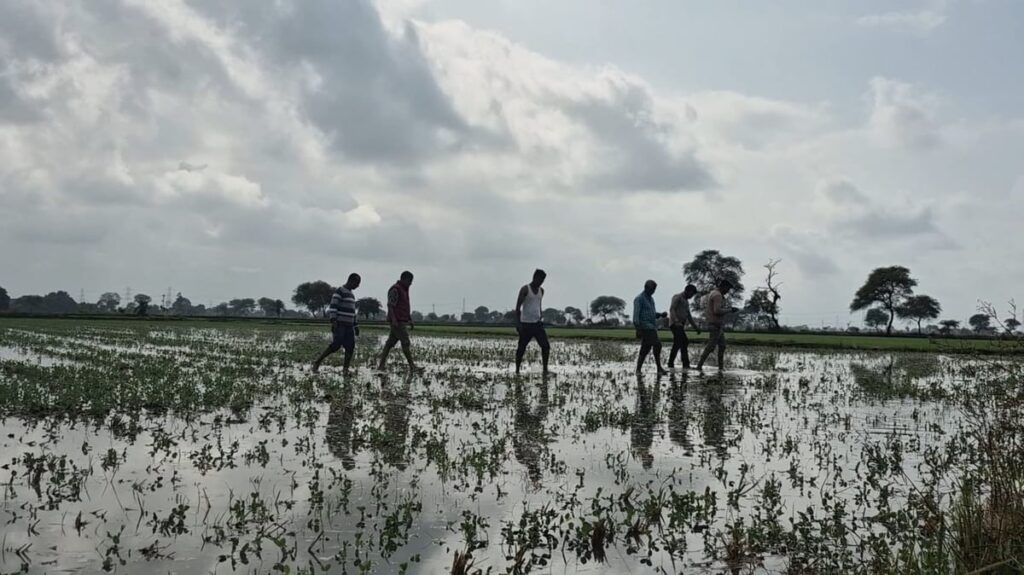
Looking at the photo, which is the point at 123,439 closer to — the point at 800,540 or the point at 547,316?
the point at 800,540

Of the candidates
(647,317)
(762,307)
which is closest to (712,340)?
(647,317)

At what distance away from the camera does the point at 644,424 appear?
8.77m

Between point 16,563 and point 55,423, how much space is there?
15.8ft

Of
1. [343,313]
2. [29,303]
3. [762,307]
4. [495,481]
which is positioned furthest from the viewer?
[29,303]

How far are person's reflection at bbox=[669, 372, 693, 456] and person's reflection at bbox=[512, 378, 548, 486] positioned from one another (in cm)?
139

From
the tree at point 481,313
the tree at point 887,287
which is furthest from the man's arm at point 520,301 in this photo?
the tree at point 481,313

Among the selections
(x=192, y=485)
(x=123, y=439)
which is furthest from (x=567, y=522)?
(x=123, y=439)

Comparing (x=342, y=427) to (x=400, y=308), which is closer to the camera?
(x=342, y=427)

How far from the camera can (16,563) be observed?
3820 mm

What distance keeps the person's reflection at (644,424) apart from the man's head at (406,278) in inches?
199

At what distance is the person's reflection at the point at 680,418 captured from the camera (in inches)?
298

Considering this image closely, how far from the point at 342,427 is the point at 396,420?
0.75 m

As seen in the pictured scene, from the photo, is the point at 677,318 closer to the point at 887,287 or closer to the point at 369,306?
the point at 887,287

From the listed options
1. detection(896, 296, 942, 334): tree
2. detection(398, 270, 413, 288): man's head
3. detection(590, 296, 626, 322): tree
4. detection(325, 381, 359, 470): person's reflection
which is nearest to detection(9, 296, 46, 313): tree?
detection(590, 296, 626, 322): tree
